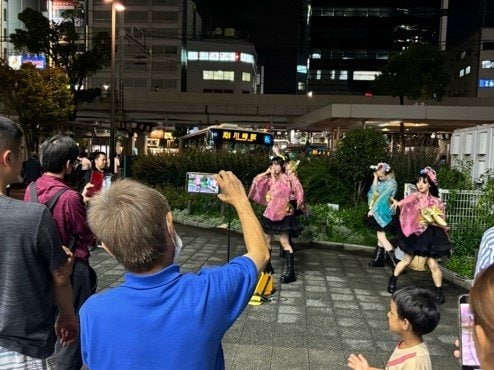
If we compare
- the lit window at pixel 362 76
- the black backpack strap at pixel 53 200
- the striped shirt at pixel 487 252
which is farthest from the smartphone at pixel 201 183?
the lit window at pixel 362 76

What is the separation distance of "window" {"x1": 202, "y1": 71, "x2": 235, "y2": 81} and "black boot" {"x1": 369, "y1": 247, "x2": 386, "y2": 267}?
74086 mm

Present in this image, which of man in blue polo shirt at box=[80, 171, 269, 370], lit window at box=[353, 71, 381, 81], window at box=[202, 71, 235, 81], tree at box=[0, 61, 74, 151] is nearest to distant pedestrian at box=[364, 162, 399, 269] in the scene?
man in blue polo shirt at box=[80, 171, 269, 370]

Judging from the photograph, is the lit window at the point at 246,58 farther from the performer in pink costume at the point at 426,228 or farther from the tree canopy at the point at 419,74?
the performer in pink costume at the point at 426,228

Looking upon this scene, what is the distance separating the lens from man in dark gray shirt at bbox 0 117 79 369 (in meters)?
2.06

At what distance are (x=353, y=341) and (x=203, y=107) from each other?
30.1 m

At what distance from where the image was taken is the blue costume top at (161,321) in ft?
4.99

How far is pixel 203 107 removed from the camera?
33.7 m

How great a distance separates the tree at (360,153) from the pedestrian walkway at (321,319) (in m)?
3.48

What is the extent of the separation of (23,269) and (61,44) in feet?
95.1

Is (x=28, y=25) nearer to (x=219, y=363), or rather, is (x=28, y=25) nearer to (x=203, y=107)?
(x=203, y=107)

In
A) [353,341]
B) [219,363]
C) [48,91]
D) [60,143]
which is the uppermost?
[48,91]

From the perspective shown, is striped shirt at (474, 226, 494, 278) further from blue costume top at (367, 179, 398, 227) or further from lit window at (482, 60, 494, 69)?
lit window at (482, 60, 494, 69)

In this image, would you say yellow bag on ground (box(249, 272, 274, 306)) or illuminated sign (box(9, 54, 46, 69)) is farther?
illuminated sign (box(9, 54, 46, 69))

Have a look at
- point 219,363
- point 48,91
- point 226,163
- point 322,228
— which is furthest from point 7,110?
point 219,363
